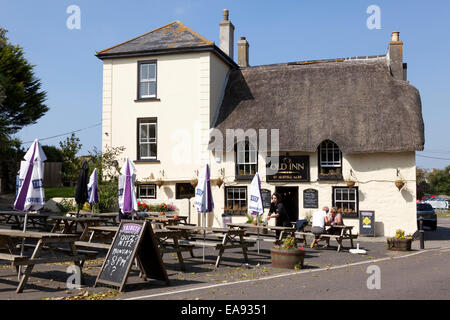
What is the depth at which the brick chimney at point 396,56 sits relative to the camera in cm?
2117

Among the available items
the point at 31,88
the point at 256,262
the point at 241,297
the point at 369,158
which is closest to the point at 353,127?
the point at 369,158

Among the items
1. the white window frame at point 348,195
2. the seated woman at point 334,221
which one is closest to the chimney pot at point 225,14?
the white window frame at point 348,195

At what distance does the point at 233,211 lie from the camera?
20.5 metres

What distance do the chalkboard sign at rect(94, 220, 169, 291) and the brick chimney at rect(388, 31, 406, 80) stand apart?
1673 centimetres

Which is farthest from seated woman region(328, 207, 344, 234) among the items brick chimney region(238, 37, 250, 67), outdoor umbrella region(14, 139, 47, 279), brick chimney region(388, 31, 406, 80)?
brick chimney region(238, 37, 250, 67)

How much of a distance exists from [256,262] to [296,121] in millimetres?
10266

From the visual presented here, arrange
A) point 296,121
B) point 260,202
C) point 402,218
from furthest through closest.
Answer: point 296,121
point 402,218
point 260,202

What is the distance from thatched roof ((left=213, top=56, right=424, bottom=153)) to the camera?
1912 centimetres

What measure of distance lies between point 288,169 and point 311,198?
5.22 feet

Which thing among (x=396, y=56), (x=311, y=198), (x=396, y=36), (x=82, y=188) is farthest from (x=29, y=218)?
(x=396, y=36)

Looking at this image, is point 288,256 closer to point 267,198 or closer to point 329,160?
point 267,198

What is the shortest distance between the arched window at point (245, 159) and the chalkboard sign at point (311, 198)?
2.53m

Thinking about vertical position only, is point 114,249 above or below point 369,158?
below
